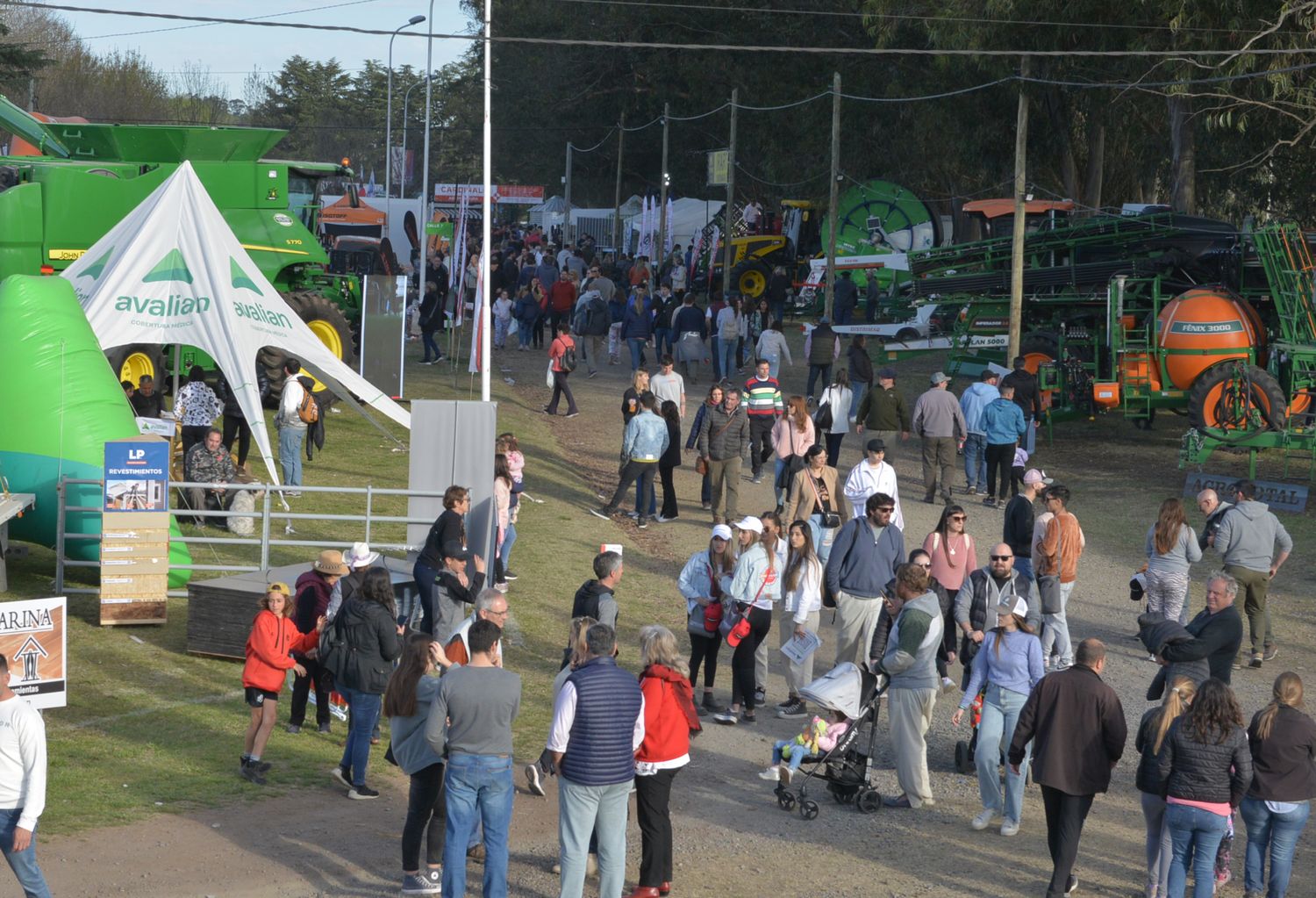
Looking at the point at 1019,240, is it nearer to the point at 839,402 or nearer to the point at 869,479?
the point at 839,402

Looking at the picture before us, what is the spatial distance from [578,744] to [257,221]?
1659cm

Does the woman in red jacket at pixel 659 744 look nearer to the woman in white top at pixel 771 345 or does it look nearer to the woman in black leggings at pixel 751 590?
the woman in black leggings at pixel 751 590

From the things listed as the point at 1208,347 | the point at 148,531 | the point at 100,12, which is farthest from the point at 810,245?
the point at 148,531

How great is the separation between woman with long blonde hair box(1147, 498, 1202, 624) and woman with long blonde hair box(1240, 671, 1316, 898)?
4634 mm

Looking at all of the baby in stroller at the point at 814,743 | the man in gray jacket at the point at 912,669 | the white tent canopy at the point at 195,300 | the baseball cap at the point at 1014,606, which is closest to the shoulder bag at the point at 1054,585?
the baseball cap at the point at 1014,606

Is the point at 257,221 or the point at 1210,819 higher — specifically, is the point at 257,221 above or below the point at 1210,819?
above

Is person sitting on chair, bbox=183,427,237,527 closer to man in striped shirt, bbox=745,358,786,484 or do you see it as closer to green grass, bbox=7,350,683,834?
green grass, bbox=7,350,683,834

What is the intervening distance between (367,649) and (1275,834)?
503cm

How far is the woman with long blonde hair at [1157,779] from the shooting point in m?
7.38

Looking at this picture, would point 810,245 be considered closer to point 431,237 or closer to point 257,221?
point 431,237

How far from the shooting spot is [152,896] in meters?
7.56

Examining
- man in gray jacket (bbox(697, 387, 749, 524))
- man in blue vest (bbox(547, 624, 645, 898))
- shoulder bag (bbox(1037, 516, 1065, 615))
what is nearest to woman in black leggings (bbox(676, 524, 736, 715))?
shoulder bag (bbox(1037, 516, 1065, 615))

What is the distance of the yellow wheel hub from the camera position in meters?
19.4

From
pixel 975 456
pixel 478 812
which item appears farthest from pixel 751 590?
pixel 975 456
